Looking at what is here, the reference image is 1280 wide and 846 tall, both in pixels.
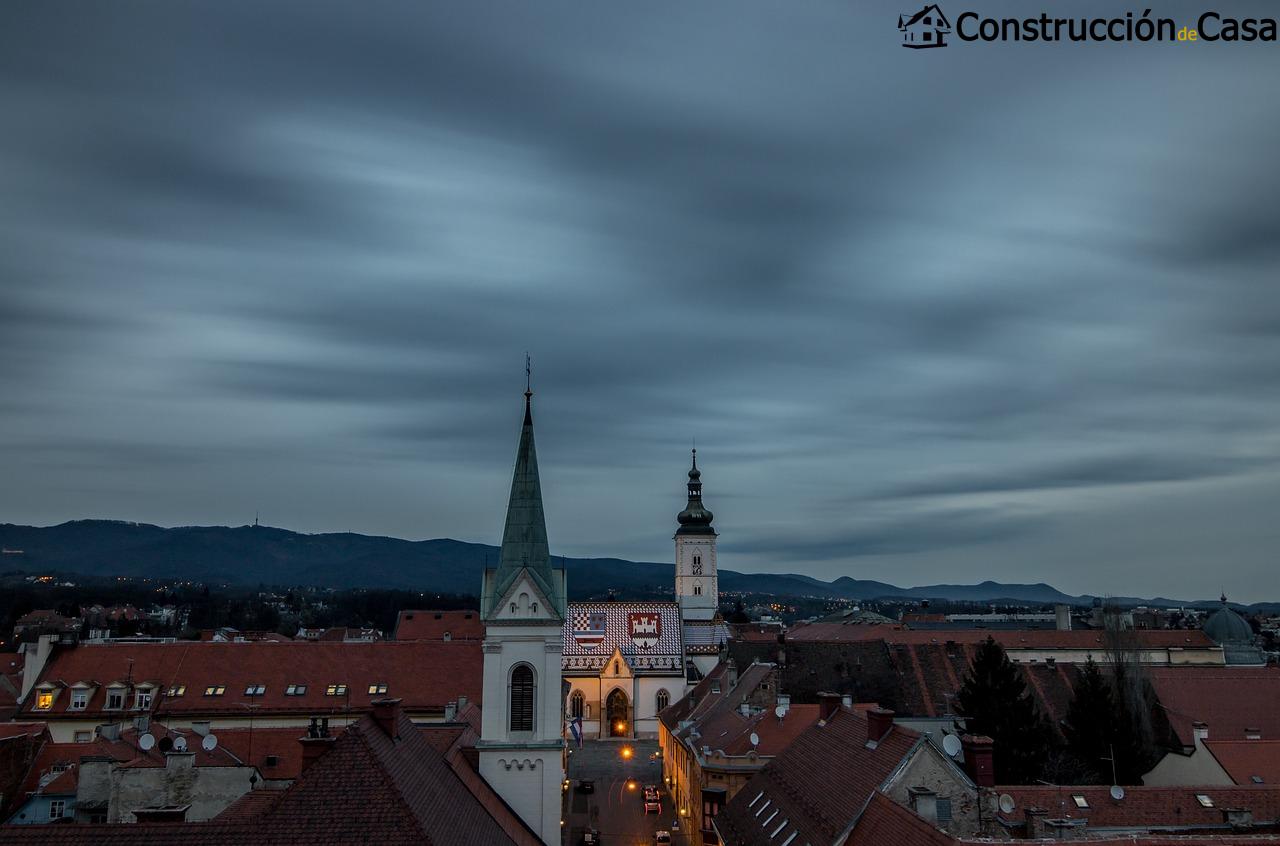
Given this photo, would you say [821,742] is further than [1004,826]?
Yes

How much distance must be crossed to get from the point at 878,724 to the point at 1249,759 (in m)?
32.0

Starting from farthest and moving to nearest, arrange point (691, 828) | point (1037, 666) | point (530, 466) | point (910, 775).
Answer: point (1037, 666)
point (691, 828)
point (530, 466)
point (910, 775)

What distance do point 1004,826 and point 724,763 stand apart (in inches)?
916

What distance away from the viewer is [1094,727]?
6147 centimetres

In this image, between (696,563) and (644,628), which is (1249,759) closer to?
(644,628)

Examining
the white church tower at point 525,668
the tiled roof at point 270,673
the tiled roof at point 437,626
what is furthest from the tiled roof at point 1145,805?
the tiled roof at point 437,626

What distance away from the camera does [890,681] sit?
7869 cm

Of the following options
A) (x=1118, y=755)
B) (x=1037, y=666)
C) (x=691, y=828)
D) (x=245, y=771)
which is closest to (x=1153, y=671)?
(x=1037, y=666)

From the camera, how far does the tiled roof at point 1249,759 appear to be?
56.2 m

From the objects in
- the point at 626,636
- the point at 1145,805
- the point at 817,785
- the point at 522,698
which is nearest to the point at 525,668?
the point at 522,698

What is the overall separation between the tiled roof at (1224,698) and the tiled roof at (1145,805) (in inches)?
972

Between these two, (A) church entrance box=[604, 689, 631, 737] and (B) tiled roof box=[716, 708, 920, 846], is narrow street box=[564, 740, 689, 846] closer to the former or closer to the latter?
(A) church entrance box=[604, 689, 631, 737]

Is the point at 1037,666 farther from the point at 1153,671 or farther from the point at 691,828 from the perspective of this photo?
the point at 691,828

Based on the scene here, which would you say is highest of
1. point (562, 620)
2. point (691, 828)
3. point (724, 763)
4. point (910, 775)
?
point (562, 620)
